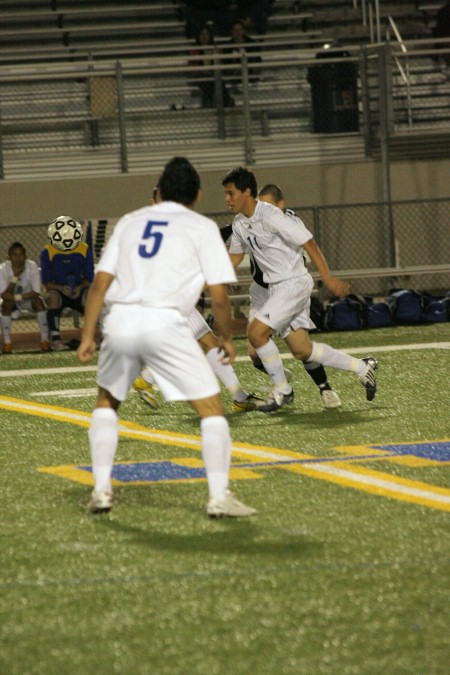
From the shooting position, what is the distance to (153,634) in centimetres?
449

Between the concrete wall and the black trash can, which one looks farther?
the black trash can

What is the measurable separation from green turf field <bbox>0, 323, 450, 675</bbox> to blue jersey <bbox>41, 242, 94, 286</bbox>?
253 inches

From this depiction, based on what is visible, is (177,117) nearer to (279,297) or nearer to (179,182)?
(279,297)

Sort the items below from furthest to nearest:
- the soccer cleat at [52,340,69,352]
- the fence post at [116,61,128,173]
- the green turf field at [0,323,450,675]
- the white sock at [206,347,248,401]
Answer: the fence post at [116,61,128,173]
the soccer cleat at [52,340,69,352]
the white sock at [206,347,248,401]
the green turf field at [0,323,450,675]

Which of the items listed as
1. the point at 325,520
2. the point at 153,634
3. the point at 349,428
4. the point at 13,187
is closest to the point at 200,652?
the point at 153,634

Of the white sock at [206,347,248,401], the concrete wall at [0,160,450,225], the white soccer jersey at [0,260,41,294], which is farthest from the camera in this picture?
the concrete wall at [0,160,450,225]

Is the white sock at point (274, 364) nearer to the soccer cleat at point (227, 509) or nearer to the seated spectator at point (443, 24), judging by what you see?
the soccer cleat at point (227, 509)

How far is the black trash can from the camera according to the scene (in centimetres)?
2044

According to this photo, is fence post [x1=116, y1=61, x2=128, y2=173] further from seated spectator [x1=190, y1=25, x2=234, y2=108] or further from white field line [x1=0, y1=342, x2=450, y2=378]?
white field line [x1=0, y1=342, x2=450, y2=378]

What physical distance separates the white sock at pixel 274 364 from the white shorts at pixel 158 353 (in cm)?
405

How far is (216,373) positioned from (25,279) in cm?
650

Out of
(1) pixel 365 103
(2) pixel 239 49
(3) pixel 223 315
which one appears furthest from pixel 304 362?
(2) pixel 239 49

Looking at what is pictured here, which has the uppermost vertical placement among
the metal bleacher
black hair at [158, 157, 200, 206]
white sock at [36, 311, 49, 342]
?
the metal bleacher

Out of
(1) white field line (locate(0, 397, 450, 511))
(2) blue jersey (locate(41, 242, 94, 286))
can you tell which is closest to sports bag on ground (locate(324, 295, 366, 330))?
(2) blue jersey (locate(41, 242, 94, 286))
